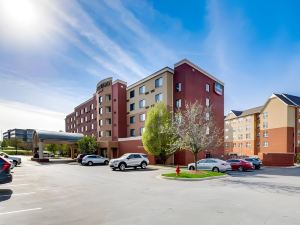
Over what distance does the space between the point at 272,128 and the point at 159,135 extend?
128 ft

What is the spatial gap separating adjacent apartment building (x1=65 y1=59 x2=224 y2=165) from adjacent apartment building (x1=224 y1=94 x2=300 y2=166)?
58.6 feet

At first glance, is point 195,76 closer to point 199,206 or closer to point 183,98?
point 183,98

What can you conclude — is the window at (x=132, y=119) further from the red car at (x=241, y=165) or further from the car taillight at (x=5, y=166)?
the car taillight at (x=5, y=166)

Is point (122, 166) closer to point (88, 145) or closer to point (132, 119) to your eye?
point (132, 119)

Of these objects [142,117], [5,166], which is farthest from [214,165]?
[142,117]

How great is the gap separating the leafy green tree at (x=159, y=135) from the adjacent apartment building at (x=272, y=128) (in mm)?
23918

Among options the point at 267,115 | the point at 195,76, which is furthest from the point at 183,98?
the point at 267,115

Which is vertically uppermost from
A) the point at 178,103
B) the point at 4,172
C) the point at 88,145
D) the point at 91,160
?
the point at 178,103

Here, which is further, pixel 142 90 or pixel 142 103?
pixel 142 90

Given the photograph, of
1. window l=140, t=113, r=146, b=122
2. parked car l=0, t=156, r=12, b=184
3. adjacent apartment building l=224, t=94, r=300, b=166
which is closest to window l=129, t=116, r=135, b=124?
window l=140, t=113, r=146, b=122

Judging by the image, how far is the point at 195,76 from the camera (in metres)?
39.1

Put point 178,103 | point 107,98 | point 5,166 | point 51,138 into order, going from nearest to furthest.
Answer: point 5,166
point 178,103
point 51,138
point 107,98

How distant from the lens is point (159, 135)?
110 feet

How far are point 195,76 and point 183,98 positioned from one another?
4.37m
